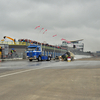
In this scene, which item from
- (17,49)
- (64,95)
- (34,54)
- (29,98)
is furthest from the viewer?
(17,49)

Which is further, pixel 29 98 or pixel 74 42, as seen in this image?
pixel 74 42

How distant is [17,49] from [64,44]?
77.5m

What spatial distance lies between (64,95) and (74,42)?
138 metres

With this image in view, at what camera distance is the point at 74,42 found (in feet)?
465

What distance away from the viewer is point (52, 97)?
533 cm

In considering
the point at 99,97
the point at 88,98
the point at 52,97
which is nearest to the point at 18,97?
the point at 52,97

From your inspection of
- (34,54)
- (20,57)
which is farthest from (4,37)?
(34,54)

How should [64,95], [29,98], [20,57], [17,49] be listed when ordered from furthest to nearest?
[17,49] → [20,57] → [64,95] → [29,98]

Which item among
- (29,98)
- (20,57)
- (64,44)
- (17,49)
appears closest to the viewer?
(29,98)

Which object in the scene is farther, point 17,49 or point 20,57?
point 17,49

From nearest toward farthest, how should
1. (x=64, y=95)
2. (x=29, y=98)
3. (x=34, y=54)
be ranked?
1. (x=29, y=98)
2. (x=64, y=95)
3. (x=34, y=54)

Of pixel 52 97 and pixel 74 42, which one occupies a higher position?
pixel 74 42

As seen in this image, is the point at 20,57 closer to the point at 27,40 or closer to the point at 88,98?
the point at 27,40

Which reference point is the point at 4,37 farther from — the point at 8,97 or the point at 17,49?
the point at 8,97
